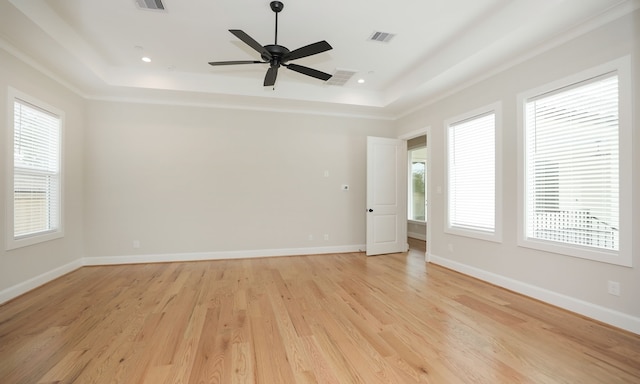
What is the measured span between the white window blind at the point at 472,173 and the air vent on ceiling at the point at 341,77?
188 centimetres

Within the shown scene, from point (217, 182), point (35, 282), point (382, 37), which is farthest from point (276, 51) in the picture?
point (35, 282)

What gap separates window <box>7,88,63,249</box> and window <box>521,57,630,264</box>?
6107 mm

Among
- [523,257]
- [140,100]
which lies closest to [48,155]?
[140,100]

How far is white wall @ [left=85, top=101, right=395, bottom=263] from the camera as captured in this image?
4.70 metres

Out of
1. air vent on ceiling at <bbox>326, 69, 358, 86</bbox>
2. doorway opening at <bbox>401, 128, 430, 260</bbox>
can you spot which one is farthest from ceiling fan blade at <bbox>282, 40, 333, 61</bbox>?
doorway opening at <bbox>401, 128, 430, 260</bbox>

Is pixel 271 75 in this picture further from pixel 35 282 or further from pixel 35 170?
pixel 35 282

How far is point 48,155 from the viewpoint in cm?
389

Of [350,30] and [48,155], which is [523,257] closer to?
[350,30]

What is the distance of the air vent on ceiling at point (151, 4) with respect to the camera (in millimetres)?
2816

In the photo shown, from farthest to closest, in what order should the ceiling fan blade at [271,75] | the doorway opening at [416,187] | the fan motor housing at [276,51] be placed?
the doorway opening at [416,187]
the ceiling fan blade at [271,75]
the fan motor housing at [276,51]

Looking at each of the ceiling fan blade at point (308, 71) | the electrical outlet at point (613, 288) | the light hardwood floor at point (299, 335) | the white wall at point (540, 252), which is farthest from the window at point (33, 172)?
the electrical outlet at point (613, 288)

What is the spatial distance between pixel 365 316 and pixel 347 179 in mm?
3382

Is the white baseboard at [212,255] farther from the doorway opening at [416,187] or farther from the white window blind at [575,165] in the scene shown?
the white window blind at [575,165]

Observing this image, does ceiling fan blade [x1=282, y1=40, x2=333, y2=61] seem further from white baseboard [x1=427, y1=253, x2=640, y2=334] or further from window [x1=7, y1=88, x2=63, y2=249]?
white baseboard [x1=427, y1=253, x2=640, y2=334]
